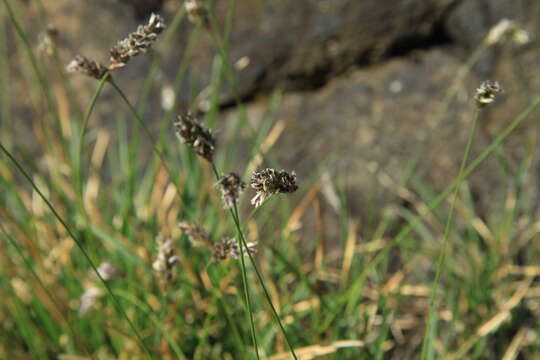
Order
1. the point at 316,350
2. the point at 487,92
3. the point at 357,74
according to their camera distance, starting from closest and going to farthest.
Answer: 1. the point at 487,92
2. the point at 316,350
3. the point at 357,74

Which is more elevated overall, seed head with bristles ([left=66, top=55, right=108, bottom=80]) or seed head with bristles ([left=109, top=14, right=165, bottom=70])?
seed head with bristles ([left=66, top=55, right=108, bottom=80])

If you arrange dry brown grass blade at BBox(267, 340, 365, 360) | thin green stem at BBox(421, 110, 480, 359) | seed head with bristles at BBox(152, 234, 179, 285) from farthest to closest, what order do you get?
dry brown grass blade at BBox(267, 340, 365, 360) → seed head with bristles at BBox(152, 234, 179, 285) → thin green stem at BBox(421, 110, 480, 359)

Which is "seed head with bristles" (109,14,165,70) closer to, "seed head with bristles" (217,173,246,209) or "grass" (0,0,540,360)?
"seed head with bristles" (217,173,246,209)

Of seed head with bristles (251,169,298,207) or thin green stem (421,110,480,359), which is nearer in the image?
seed head with bristles (251,169,298,207)

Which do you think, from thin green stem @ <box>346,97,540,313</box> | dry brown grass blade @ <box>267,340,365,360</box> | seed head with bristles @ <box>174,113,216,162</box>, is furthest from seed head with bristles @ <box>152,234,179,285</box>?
thin green stem @ <box>346,97,540,313</box>

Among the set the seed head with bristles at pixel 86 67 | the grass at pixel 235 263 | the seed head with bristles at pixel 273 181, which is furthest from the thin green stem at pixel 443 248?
the seed head with bristles at pixel 86 67

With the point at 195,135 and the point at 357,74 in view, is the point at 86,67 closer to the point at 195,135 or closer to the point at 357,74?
the point at 195,135

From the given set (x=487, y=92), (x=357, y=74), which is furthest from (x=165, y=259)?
(x=357, y=74)

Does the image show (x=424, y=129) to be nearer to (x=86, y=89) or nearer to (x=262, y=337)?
(x=262, y=337)
